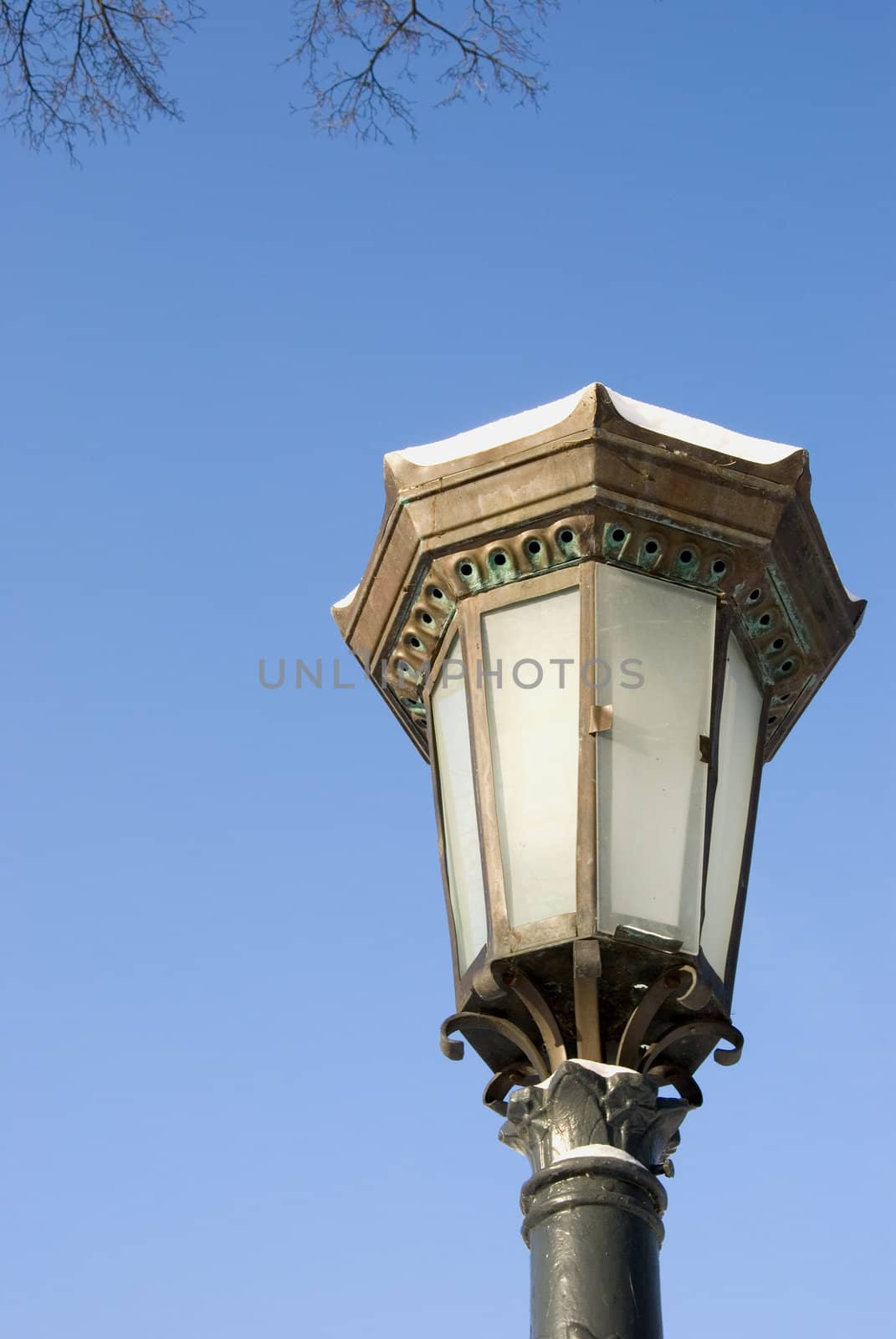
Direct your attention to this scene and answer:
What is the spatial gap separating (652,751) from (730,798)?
0.85 feet

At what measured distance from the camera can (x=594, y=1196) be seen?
9.63 ft

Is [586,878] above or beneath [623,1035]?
above

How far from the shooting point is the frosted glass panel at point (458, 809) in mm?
3447

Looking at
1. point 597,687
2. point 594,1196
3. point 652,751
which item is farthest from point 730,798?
point 594,1196

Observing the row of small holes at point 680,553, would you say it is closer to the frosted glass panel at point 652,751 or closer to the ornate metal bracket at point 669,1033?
the frosted glass panel at point 652,751

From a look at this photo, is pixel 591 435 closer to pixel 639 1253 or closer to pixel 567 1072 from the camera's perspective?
pixel 567 1072

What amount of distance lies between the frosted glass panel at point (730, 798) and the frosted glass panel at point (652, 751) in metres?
0.08

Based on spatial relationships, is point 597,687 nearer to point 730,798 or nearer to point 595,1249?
point 730,798

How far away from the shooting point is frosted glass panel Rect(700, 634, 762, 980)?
3.37 m

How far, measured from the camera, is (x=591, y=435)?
3549 mm

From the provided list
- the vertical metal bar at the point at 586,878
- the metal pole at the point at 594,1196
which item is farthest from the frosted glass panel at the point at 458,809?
the metal pole at the point at 594,1196

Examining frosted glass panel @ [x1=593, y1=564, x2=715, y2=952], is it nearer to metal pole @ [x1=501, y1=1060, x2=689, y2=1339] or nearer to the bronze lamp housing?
the bronze lamp housing

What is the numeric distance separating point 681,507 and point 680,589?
153 mm

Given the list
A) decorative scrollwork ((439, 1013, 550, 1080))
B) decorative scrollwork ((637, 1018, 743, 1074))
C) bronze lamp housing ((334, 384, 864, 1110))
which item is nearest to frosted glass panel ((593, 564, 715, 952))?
bronze lamp housing ((334, 384, 864, 1110))
